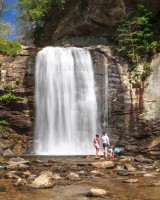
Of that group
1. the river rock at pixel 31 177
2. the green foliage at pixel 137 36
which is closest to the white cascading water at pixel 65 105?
the green foliage at pixel 137 36

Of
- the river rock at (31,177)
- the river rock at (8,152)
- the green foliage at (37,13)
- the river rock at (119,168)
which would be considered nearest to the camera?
the river rock at (31,177)

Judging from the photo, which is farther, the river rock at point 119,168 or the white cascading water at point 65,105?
the white cascading water at point 65,105

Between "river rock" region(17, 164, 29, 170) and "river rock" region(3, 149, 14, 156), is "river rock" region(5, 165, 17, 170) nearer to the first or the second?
"river rock" region(17, 164, 29, 170)

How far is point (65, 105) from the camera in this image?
21.2 metres

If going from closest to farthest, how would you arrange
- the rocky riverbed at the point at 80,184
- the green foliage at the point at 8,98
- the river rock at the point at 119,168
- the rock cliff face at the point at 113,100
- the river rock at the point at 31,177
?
the rocky riverbed at the point at 80,184 < the river rock at the point at 31,177 < the river rock at the point at 119,168 < the rock cliff face at the point at 113,100 < the green foliage at the point at 8,98

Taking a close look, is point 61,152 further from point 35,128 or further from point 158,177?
point 158,177

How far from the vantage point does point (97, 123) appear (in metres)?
21.2

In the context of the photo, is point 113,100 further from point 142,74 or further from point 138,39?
point 138,39

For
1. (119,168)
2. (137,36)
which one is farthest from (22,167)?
(137,36)

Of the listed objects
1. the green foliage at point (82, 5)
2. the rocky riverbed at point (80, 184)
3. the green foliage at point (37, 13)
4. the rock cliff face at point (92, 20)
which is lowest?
the rocky riverbed at point (80, 184)

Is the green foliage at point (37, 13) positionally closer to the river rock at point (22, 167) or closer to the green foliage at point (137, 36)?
the green foliage at point (137, 36)

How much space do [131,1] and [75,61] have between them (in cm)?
718

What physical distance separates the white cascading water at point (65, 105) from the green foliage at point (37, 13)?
953cm

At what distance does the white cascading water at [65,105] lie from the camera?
20406 millimetres
